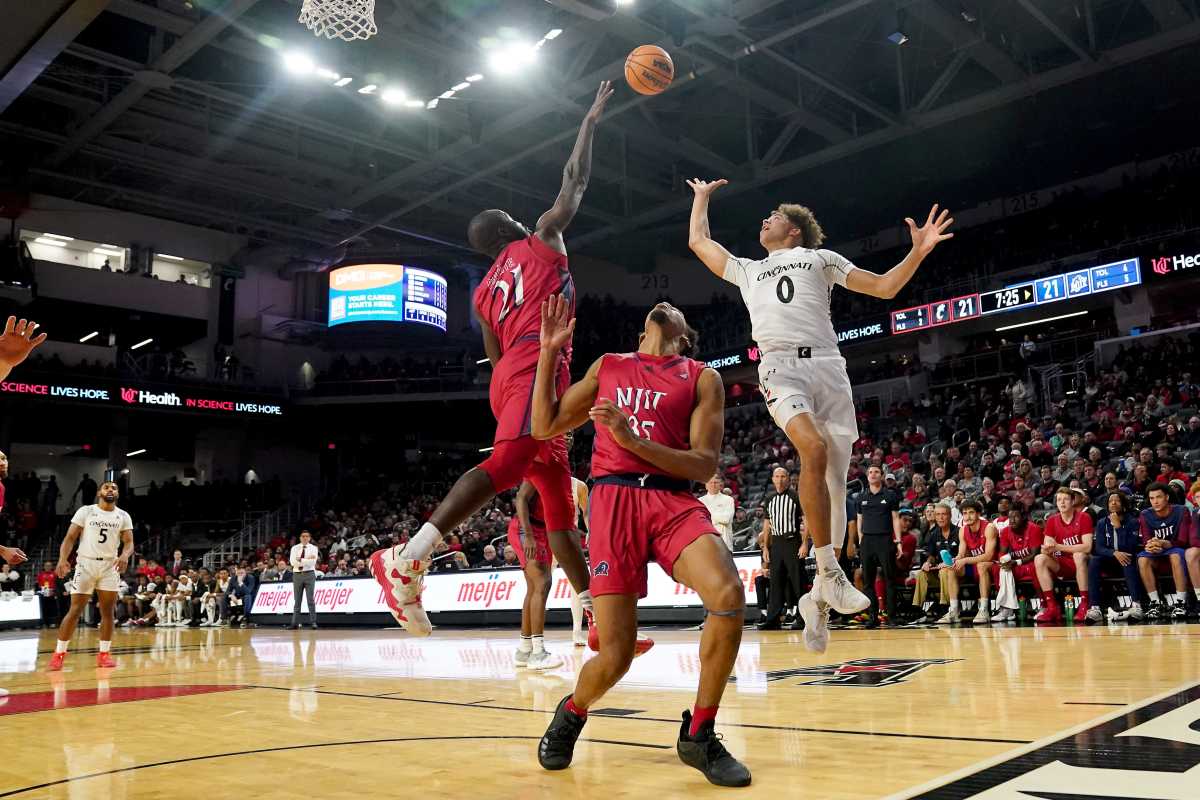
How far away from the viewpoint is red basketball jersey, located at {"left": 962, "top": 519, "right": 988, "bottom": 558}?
1145 centimetres

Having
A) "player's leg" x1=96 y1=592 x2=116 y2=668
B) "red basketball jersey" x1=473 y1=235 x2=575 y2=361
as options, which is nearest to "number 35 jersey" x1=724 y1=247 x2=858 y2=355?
"red basketball jersey" x1=473 y1=235 x2=575 y2=361

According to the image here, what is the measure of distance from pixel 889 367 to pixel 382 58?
645 inches

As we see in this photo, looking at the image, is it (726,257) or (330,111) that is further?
(330,111)

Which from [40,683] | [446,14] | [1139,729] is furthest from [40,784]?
[446,14]

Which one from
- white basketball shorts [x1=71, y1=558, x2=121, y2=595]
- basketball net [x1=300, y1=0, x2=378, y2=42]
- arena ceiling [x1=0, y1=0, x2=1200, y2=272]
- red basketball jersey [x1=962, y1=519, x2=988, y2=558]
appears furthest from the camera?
arena ceiling [x1=0, y1=0, x2=1200, y2=272]

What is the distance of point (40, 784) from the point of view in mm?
3262

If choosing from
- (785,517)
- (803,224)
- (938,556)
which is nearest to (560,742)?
(803,224)

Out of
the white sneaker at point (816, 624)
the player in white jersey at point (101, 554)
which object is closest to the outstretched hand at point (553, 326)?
the white sneaker at point (816, 624)

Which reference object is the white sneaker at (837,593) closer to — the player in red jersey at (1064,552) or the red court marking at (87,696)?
the red court marking at (87,696)

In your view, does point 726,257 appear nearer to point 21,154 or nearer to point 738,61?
point 738,61

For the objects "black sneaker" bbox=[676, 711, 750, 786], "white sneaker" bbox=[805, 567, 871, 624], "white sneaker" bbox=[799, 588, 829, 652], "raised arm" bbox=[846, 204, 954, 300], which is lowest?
"black sneaker" bbox=[676, 711, 750, 786]

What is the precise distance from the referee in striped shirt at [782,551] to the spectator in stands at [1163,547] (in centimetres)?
359

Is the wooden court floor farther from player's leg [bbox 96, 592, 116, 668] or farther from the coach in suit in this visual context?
the coach in suit

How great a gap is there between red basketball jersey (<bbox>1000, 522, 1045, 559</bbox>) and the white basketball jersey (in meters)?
9.84
